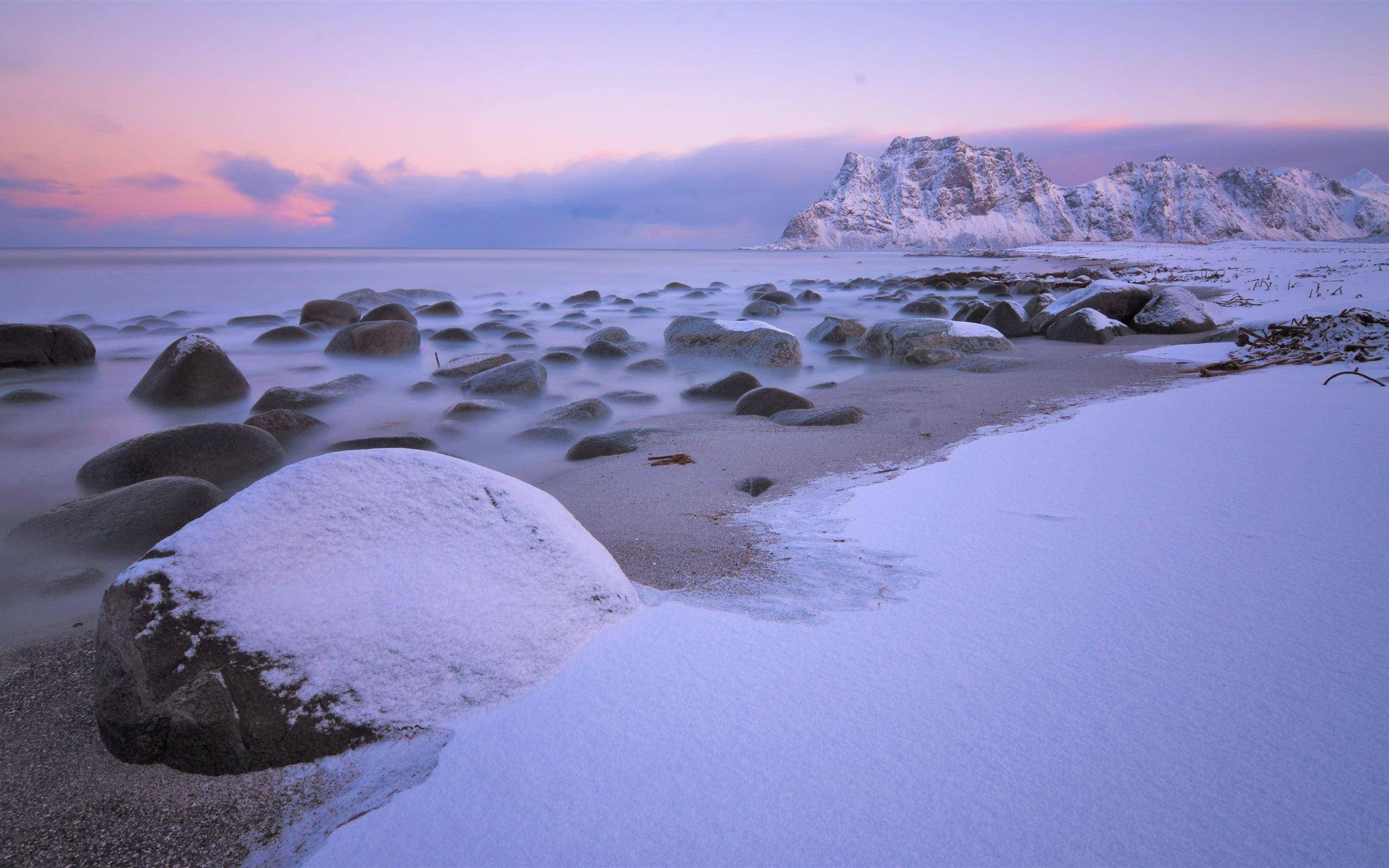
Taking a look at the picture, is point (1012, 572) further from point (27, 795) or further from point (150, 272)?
point (150, 272)

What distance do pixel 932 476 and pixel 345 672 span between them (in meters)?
2.06

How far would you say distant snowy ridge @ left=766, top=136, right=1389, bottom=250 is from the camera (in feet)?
401

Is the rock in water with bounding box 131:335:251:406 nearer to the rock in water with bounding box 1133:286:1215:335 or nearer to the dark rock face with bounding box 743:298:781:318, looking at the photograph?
the dark rock face with bounding box 743:298:781:318

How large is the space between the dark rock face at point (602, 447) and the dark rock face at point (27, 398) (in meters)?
4.95

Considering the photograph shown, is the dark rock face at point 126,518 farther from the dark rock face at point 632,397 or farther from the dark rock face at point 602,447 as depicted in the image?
the dark rock face at point 632,397

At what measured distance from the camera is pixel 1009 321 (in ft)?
29.0

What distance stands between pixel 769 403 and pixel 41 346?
7658mm

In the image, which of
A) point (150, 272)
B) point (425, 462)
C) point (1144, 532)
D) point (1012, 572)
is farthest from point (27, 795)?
point (150, 272)

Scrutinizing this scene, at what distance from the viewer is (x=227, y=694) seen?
4.00 ft

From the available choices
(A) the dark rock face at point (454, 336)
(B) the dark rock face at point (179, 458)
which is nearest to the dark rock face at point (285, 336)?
(A) the dark rock face at point (454, 336)

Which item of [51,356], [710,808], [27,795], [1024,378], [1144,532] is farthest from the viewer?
[51,356]

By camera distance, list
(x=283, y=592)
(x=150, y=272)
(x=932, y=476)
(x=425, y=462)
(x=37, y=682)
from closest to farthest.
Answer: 1. (x=283, y=592)
2. (x=37, y=682)
3. (x=425, y=462)
4. (x=932, y=476)
5. (x=150, y=272)

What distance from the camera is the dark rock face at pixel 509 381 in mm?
5812

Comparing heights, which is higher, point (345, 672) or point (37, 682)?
point (345, 672)
